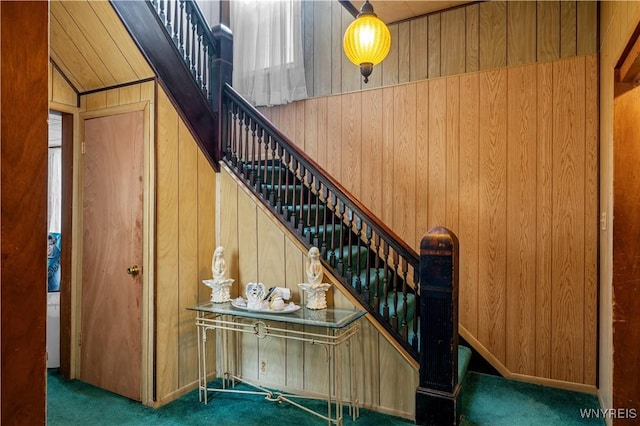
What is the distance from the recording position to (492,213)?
3457 mm

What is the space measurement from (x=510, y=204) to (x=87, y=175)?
3458 mm

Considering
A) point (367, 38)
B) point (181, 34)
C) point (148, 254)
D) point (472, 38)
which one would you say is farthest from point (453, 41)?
point (148, 254)

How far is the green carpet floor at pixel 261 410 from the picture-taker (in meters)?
2.69

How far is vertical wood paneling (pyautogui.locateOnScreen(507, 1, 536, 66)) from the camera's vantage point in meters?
3.33

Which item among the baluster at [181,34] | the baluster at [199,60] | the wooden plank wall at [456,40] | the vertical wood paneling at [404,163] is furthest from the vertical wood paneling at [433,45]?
the baluster at [181,34]

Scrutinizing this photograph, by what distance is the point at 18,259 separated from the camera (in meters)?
0.79

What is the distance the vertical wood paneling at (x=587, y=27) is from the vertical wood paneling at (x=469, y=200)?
30.4 inches

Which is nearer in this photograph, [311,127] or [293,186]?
[293,186]

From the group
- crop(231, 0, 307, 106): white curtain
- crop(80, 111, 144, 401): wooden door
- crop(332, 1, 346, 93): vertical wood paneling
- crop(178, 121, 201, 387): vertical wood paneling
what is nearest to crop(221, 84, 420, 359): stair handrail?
crop(178, 121, 201, 387): vertical wood paneling

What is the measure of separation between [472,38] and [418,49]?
48 centimetres

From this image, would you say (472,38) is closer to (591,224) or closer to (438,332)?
(591,224)

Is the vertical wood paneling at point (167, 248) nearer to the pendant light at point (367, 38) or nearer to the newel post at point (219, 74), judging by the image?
the newel post at point (219, 74)

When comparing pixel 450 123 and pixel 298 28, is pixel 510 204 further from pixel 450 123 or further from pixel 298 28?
pixel 298 28

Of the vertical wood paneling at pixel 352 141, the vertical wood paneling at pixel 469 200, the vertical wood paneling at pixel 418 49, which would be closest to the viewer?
the vertical wood paneling at pixel 469 200
